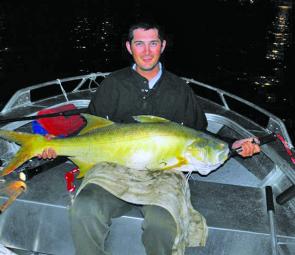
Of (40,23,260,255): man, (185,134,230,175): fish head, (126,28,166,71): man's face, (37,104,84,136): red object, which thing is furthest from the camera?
(37,104,84,136): red object

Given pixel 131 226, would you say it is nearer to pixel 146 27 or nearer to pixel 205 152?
pixel 205 152

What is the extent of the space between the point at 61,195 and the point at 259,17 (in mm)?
47593

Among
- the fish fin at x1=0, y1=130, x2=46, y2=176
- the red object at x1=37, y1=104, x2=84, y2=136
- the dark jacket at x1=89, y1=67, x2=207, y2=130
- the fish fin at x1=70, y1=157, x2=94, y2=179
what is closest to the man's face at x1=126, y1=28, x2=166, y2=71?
the dark jacket at x1=89, y1=67, x2=207, y2=130

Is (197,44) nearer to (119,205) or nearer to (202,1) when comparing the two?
(119,205)

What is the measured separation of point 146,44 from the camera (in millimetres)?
4547

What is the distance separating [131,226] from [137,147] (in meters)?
0.84

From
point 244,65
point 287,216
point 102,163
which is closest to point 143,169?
point 102,163

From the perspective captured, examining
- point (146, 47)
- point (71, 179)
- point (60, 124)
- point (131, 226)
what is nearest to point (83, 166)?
point (71, 179)

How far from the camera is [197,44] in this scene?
30.3m

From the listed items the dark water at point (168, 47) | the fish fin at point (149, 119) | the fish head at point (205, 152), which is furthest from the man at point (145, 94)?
the dark water at point (168, 47)

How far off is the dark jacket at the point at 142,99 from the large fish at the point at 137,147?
748mm

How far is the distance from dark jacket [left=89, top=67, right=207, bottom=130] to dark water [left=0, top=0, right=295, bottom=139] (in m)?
8.55

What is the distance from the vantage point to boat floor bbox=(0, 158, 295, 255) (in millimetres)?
3783

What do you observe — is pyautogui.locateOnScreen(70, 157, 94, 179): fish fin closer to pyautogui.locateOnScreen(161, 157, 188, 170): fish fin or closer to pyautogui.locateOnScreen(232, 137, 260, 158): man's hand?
pyautogui.locateOnScreen(161, 157, 188, 170): fish fin
